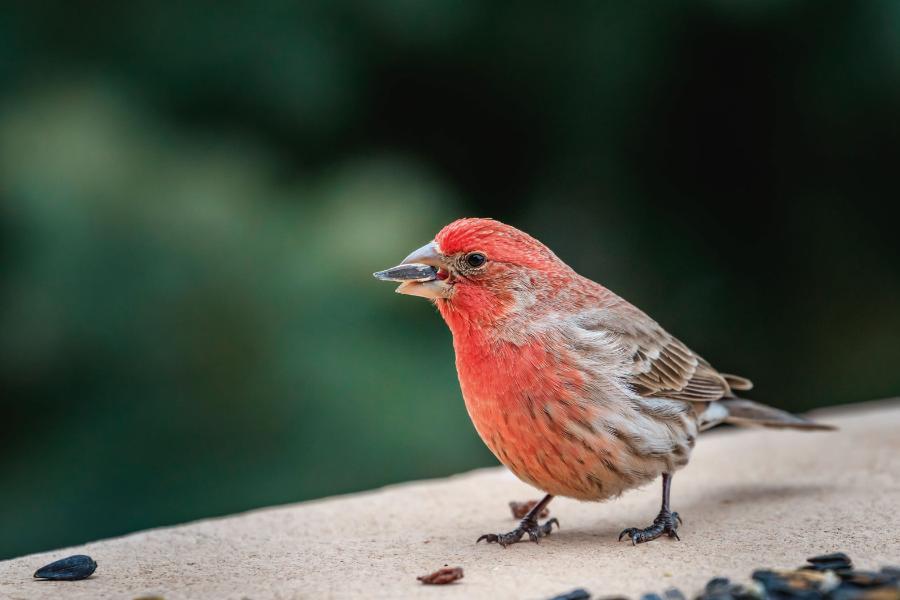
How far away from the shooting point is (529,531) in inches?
139

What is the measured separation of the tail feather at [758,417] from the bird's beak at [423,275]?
132cm

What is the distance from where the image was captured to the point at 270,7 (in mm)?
5152

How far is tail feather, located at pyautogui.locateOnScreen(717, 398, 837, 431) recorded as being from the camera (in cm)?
413

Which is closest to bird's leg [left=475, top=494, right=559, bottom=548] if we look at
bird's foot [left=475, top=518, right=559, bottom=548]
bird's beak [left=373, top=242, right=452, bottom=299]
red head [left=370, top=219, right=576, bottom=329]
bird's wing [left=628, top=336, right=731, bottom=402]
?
bird's foot [left=475, top=518, right=559, bottom=548]

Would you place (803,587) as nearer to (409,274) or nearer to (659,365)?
(659,365)

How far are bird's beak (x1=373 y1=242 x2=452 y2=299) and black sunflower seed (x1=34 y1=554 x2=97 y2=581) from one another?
129cm

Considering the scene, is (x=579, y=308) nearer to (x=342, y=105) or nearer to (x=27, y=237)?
(x=342, y=105)

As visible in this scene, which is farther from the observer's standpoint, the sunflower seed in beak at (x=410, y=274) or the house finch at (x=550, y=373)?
the sunflower seed in beak at (x=410, y=274)

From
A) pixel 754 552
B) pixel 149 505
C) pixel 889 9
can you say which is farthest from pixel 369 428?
pixel 889 9

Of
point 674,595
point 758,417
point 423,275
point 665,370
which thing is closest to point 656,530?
point 665,370

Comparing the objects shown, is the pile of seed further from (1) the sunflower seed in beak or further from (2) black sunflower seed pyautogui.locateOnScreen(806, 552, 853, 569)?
(1) the sunflower seed in beak

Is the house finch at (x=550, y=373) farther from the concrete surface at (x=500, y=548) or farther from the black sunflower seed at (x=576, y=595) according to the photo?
the black sunflower seed at (x=576, y=595)

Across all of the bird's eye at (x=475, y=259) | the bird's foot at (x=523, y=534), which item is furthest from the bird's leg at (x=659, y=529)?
the bird's eye at (x=475, y=259)

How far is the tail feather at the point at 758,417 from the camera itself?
13.6ft
